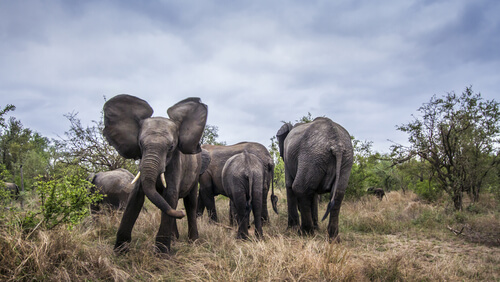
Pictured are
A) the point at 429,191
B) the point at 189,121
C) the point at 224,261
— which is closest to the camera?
the point at 224,261

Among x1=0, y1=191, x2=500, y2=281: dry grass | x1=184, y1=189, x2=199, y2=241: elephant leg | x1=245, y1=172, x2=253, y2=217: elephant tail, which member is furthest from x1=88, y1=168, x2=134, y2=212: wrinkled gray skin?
x1=245, y1=172, x2=253, y2=217: elephant tail

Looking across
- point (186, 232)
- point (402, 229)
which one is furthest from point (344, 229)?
point (186, 232)

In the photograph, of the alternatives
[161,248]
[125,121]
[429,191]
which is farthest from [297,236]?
[429,191]

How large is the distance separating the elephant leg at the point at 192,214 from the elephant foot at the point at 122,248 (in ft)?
4.87

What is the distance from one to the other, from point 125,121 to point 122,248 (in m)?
1.86

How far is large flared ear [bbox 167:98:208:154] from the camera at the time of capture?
18.7ft

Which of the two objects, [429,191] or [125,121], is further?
[429,191]

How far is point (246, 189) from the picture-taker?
7.61 m

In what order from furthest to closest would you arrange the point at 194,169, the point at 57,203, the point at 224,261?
the point at 194,169 < the point at 57,203 < the point at 224,261

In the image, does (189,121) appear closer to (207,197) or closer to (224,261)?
(224,261)

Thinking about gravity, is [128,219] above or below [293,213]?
above

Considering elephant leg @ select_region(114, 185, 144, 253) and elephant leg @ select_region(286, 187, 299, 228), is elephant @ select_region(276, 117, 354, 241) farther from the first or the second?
elephant leg @ select_region(114, 185, 144, 253)

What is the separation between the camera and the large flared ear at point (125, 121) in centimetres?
541

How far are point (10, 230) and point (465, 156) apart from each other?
11578mm
